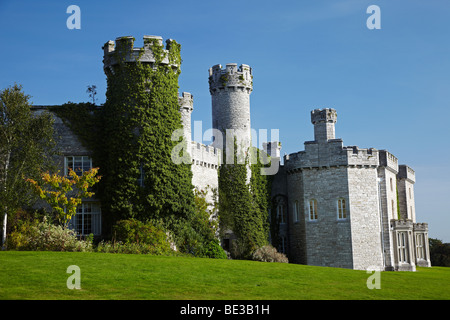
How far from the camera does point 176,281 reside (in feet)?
56.0

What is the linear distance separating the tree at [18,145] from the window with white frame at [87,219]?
2.91 metres

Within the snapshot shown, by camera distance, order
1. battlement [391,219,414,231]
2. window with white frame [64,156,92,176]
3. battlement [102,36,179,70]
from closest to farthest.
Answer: window with white frame [64,156,92,176]
battlement [102,36,179,70]
battlement [391,219,414,231]

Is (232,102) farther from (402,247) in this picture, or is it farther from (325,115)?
(402,247)

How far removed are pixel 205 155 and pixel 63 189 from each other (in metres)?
10.3

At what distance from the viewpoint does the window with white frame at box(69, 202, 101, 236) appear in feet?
90.8

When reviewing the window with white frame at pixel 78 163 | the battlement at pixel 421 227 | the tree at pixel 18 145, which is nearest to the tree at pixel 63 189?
the tree at pixel 18 145

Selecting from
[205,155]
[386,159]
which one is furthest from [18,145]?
[386,159]

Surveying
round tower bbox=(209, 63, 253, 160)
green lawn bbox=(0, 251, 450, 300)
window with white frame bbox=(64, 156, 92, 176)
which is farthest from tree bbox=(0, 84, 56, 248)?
round tower bbox=(209, 63, 253, 160)

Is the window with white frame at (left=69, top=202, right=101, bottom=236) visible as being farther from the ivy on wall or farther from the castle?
the ivy on wall

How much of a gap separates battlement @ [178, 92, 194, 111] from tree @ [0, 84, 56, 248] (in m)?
10.2

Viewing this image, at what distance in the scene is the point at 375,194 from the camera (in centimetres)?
3472

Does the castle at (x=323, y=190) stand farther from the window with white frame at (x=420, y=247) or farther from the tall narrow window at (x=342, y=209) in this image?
the window with white frame at (x=420, y=247)

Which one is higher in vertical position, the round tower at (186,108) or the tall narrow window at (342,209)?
the round tower at (186,108)

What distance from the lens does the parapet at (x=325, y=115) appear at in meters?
36.4
